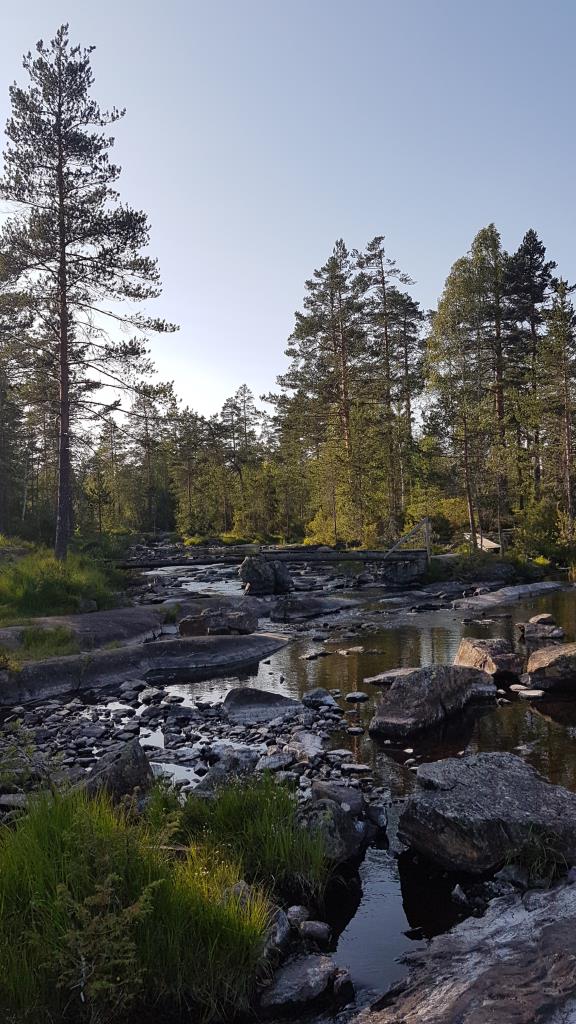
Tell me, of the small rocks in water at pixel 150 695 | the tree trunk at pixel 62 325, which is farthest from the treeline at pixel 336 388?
the small rocks in water at pixel 150 695

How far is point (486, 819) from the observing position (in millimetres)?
6238

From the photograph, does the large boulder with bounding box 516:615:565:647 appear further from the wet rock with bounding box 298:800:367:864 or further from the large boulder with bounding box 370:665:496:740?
the wet rock with bounding box 298:800:367:864

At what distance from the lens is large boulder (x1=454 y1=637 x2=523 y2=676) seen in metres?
13.5

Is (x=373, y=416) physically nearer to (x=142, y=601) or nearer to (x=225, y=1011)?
(x=142, y=601)

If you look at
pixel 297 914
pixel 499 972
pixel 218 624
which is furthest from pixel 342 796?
pixel 218 624

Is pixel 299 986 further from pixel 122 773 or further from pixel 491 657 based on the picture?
pixel 491 657

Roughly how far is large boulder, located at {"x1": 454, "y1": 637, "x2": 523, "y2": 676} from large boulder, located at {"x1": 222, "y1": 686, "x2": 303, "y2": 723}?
155 inches

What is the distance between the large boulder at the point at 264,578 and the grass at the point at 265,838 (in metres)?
21.1

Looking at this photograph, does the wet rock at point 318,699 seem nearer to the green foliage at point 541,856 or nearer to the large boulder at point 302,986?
the green foliage at point 541,856

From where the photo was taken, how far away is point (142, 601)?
78.2 feet

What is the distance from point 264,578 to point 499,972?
2380cm

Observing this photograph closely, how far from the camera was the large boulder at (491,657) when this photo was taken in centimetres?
1348

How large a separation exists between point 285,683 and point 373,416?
112ft

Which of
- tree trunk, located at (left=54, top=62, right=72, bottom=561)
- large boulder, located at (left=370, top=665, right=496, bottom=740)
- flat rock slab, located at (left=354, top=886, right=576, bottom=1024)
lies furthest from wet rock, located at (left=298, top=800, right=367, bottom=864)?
tree trunk, located at (left=54, top=62, right=72, bottom=561)
